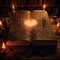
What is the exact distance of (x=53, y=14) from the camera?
2.45m

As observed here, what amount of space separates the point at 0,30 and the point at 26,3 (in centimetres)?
96

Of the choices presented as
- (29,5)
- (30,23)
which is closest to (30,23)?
(30,23)

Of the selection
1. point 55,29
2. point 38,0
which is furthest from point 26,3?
point 55,29

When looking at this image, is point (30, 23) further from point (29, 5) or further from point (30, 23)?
point (29, 5)

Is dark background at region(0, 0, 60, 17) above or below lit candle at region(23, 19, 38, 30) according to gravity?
above

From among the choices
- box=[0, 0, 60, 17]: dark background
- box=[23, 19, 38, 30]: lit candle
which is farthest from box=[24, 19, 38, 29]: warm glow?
box=[0, 0, 60, 17]: dark background

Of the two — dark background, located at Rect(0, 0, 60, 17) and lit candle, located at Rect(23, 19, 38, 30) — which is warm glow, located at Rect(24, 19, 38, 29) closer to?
lit candle, located at Rect(23, 19, 38, 30)

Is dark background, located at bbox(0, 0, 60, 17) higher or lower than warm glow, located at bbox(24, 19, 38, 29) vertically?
higher

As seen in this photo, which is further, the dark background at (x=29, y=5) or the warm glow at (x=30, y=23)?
Answer: the dark background at (x=29, y=5)

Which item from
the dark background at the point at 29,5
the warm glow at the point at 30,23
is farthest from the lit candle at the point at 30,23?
the dark background at the point at 29,5

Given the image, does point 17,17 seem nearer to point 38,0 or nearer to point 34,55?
point 34,55

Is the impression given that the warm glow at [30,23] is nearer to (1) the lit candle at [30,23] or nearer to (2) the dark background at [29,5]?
(1) the lit candle at [30,23]

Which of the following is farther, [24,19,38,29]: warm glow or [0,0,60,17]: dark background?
[0,0,60,17]: dark background

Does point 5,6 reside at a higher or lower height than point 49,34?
higher
